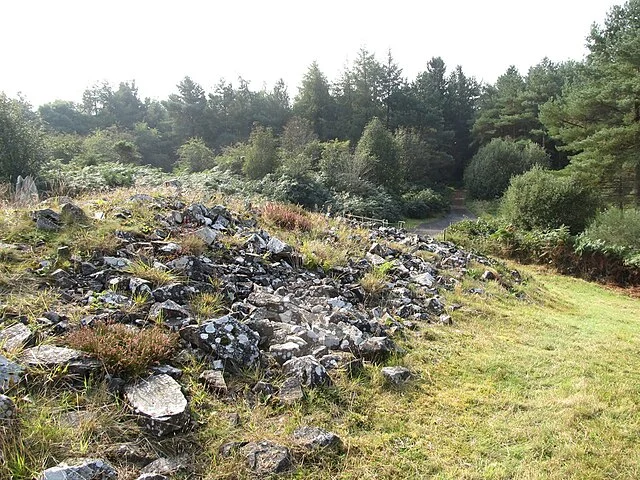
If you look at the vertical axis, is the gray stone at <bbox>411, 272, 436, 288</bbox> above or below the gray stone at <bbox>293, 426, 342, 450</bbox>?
above

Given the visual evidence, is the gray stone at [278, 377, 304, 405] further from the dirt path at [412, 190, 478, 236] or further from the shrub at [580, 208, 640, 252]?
the dirt path at [412, 190, 478, 236]

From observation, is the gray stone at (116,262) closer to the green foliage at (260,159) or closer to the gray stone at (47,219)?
the gray stone at (47,219)

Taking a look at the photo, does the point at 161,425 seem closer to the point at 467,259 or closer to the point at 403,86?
the point at 467,259

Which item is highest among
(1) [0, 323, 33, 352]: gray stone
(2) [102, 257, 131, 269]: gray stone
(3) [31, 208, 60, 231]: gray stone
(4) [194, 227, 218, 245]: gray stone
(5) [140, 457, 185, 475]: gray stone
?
(3) [31, 208, 60, 231]: gray stone

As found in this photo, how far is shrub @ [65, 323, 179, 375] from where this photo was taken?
8.89ft

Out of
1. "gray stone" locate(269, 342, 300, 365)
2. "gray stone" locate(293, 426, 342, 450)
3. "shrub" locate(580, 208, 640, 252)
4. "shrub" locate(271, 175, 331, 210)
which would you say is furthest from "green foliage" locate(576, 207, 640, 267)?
"gray stone" locate(293, 426, 342, 450)

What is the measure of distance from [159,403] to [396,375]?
1880mm

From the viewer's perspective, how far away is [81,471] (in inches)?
74.9

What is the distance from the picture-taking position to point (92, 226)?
4730 millimetres

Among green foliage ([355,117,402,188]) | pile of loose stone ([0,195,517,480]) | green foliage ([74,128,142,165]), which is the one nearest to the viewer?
pile of loose stone ([0,195,517,480])

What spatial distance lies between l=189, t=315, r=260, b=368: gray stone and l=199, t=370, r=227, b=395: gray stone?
211 millimetres

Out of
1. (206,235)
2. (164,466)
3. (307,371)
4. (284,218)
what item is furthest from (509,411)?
(284,218)

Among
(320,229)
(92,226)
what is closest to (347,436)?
(92,226)

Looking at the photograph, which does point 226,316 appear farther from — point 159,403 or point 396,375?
point 396,375
